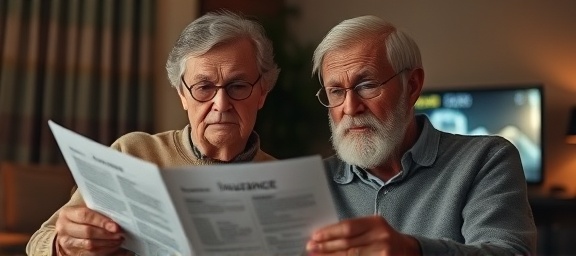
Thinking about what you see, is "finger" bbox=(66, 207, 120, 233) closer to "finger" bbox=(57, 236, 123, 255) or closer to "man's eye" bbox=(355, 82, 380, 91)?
"finger" bbox=(57, 236, 123, 255)

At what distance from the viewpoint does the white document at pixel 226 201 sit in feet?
4.37

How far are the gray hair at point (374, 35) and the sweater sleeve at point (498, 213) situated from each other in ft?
0.94

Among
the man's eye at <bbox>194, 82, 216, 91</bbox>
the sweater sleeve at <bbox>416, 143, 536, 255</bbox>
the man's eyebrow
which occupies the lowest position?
the sweater sleeve at <bbox>416, 143, 536, 255</bbox>

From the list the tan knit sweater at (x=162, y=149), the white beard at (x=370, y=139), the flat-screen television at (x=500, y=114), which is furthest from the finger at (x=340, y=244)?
the flat-screen television at (x=500, y=114)

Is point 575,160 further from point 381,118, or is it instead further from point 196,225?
point 196,225

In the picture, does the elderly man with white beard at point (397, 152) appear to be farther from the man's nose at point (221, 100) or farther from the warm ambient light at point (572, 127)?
the warm ambient light at point (572, 127)

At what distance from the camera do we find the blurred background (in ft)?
16.3

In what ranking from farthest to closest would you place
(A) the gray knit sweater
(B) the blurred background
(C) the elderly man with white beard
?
(B) the blurred background < (C) the elderly man with white beard < (A) the gray knit sweater

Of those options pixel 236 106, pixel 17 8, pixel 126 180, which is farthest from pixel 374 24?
pixel 17 8

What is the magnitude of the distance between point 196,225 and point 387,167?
68 centimetres

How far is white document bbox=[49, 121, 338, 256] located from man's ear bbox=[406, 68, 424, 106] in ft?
2.28

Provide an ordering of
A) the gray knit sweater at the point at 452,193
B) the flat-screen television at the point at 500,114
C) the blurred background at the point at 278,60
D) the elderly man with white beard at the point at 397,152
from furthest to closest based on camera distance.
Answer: the flat-screen television at the point at 500,114, the blurred background at the point at 278,60, the elderly man with white beard at the point at 397,152, the gray knit sweater at the point at 452,193

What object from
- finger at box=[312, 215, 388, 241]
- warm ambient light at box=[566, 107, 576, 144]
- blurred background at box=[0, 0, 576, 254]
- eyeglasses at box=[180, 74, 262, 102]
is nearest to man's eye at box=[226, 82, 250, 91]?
eyeglasses at box=[180, 74, 262, 102]

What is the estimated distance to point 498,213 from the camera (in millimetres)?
1711
